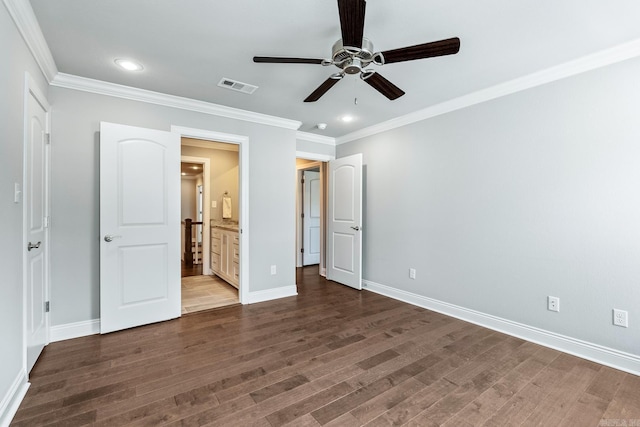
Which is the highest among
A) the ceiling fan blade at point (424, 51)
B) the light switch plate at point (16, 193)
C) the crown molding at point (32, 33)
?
the crown molding at point (32, 33)

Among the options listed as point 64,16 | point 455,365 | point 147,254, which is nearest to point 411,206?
point 455,365

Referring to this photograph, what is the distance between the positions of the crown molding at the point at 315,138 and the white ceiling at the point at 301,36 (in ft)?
4.96

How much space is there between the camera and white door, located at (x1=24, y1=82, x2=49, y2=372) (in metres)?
2.09

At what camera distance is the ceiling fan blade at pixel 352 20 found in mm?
1410

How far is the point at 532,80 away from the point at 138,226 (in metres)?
4.06

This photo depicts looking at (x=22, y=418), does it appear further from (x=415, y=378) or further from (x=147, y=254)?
(x=415, y=378)

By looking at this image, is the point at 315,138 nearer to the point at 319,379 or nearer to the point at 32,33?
the point at 32,33

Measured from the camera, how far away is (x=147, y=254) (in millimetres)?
3018

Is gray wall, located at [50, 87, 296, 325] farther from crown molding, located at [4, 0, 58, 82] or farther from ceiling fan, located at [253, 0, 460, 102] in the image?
ceiling fan, located at [253, 0, 460, 102]

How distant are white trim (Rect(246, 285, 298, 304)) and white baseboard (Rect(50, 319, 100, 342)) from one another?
155cm

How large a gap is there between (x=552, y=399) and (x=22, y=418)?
3.21 meters

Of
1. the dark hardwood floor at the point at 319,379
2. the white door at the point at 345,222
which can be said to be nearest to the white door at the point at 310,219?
the white door at the point at 345,222

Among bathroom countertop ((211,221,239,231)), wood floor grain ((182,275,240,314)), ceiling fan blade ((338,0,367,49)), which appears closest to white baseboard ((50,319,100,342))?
wood floor grain ((182,275,240,314))

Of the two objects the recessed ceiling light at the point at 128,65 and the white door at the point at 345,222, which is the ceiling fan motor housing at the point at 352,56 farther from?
the white door at the point at 345,222
